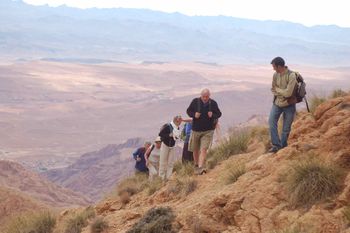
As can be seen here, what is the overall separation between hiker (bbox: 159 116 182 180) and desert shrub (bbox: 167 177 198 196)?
120cm

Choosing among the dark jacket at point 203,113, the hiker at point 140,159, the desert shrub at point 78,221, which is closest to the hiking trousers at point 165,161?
the dark jacket at point 203,113

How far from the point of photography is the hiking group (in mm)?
8266

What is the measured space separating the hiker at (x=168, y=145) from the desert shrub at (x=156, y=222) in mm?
2797

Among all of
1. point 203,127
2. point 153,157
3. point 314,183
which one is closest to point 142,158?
point 153,157

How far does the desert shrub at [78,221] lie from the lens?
32.3 ft

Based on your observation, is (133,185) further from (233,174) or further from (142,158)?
(233,174)

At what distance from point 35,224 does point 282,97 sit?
16.9 feet

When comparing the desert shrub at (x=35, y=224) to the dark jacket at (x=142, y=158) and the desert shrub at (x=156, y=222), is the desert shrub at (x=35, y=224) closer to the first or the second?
the dark jacket at (x=142, y=158)

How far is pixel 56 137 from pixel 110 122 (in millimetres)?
14191

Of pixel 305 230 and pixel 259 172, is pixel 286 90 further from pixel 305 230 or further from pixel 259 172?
pixel 305 230

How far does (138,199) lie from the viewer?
34.9 feet

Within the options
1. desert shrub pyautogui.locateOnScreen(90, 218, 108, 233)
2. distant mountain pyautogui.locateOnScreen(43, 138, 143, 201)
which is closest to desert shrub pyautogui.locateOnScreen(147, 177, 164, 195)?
desert shrub pyautogui.locateOnScreen(90, 218, 108, 233)

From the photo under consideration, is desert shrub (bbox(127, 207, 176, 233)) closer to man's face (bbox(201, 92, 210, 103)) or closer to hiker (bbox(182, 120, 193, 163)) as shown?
man's face (bbox(201, 92, 210, 103))

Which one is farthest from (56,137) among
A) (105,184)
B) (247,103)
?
(247,103)
